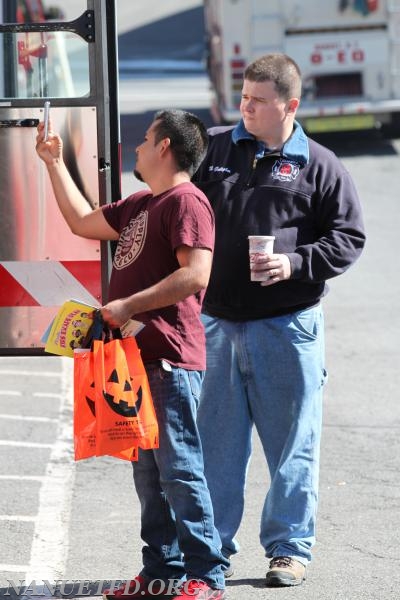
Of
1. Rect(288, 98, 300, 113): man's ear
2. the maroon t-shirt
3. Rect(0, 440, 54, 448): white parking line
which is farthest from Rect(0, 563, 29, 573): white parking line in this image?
Rect(288, 98, 300, 113): man's ear

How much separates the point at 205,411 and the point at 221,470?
0.24 m

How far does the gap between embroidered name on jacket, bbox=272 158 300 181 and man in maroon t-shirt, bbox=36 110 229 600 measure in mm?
433

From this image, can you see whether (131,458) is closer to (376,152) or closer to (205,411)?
(205,411)

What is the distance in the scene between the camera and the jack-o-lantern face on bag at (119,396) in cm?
421

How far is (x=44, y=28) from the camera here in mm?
4902

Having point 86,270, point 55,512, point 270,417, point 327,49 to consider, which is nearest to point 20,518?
point 55,512

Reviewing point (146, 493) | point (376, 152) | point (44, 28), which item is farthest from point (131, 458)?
point (376, 152)

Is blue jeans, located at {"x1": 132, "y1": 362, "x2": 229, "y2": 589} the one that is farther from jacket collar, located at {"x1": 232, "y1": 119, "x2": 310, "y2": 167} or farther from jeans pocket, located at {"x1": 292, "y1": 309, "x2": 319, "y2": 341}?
jacket collar, located at {"x1": 232, "y1": 119, "x2": 310, "y2": 167}

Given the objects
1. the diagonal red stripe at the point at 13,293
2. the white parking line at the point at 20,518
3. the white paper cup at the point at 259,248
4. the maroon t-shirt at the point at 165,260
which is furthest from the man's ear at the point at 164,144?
the white parking line at the point at 20,518

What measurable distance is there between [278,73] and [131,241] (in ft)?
2.93

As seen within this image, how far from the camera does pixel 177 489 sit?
14.3 ft

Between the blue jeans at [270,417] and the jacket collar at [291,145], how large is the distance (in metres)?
0.61

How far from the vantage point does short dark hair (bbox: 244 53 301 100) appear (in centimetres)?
469

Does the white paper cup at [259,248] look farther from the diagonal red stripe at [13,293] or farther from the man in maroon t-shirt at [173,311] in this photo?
the diagonal red stripe at [13,293]
